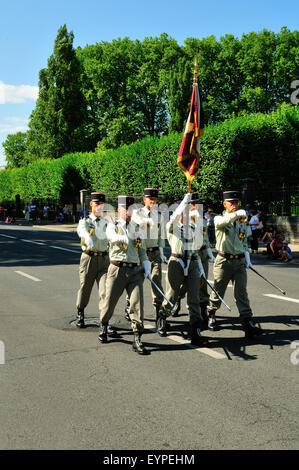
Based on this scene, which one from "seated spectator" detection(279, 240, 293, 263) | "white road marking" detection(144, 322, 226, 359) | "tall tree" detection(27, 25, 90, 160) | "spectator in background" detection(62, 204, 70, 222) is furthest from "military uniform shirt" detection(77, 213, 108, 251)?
"tall tree" detection(27, 25, 90, 160)

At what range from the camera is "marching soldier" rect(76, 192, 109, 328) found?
292 inches

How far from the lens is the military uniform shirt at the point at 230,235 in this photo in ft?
24.1

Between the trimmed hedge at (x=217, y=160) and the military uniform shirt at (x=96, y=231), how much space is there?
17821 millimetres

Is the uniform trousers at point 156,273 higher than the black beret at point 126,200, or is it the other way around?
the black beret at point 126,200

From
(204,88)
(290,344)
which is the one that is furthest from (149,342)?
(204,88)

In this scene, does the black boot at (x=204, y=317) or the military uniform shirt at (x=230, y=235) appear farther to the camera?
the black boot at (x=204, y=317)

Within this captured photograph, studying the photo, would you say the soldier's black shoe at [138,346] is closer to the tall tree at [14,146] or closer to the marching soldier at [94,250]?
the marching soldier at [94,250]

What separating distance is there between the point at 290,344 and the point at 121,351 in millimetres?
2175

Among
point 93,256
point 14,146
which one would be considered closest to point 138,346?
point 93,256

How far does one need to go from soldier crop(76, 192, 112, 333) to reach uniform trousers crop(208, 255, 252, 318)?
5.41 feet

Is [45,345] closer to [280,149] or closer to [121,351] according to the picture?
[121,351]

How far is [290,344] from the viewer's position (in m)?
6.57

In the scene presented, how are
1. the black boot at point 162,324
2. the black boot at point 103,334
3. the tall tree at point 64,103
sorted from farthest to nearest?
the tall tree at point 64,103 < the black boot at point 162,324 < the black boot at point 103,334

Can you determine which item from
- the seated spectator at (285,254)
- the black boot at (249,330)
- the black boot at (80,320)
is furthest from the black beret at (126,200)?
the seated spectator at (285,254)
